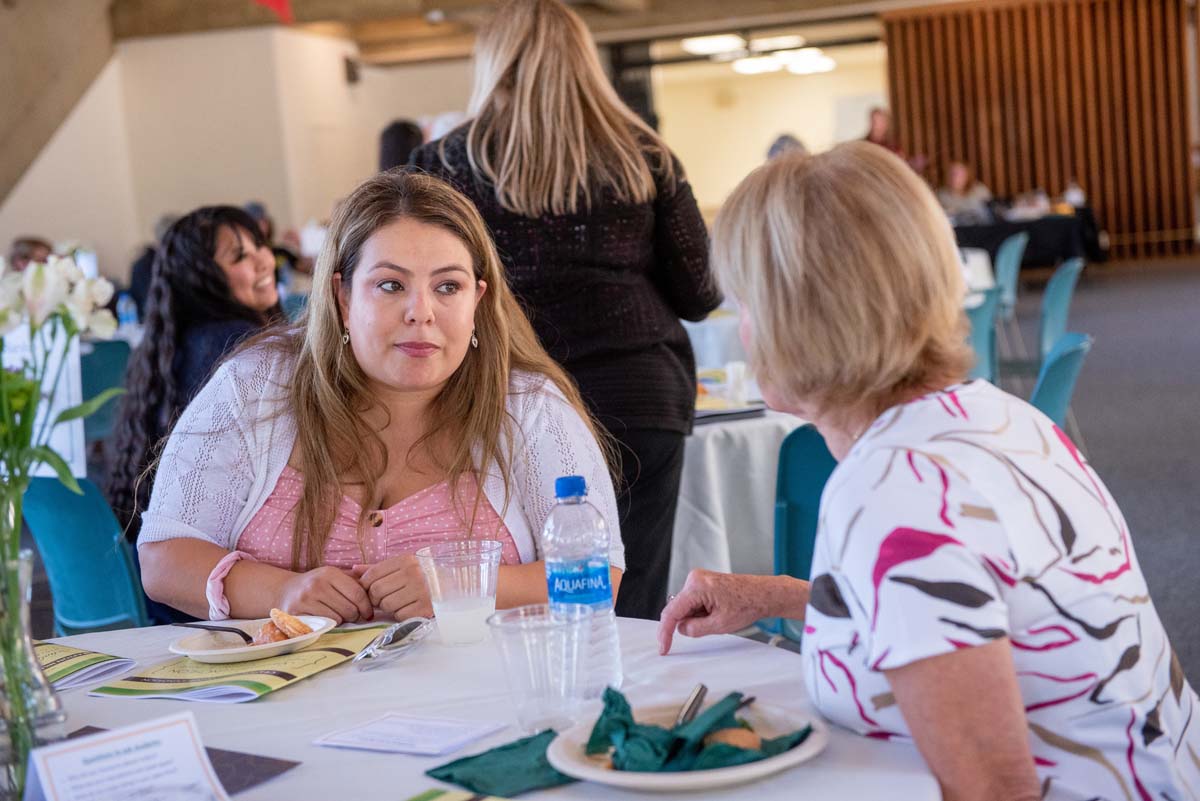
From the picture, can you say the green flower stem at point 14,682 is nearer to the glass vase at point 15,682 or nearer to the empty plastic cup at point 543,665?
the glass vase at point 15,682

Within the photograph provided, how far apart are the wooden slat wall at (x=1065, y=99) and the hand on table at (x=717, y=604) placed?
1581 cm

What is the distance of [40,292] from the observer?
1.07 metres

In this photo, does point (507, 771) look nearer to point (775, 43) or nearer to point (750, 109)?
point (775, 43)

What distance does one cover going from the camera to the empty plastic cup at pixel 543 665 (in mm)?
1258

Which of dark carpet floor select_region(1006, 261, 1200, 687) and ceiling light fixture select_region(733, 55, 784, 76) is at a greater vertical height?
ceiling light fixture select_region(733, 55, 784, 76)

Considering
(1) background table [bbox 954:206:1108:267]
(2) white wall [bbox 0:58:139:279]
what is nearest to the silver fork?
(2) white wall [bbox 0:58:139:279]

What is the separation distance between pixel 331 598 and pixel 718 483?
5.23 feet

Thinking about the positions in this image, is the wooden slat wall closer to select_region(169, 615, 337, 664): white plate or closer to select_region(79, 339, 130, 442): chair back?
select_region(79, 339, 130, 442): chair back

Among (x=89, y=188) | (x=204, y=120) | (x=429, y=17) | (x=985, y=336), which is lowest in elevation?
(x=985, y=336)

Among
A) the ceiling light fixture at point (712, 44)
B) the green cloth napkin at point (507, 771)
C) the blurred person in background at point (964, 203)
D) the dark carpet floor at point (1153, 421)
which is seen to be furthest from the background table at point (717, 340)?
the ceiling light fixture at point (712, 44)

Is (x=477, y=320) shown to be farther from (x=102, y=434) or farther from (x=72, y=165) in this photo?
(x=72, y=165)

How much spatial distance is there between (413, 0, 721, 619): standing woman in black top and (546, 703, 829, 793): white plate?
1486 mm

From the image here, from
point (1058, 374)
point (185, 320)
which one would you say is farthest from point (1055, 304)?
point (185, 320)

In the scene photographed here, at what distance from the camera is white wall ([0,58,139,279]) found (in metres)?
11.8
